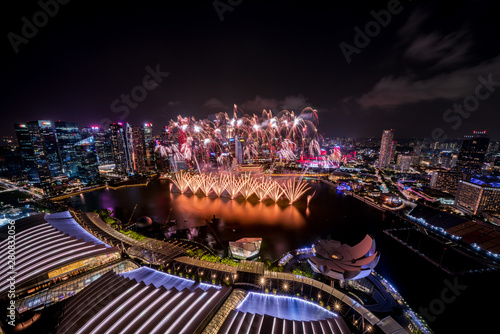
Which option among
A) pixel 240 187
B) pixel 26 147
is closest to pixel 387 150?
pixel 240 187

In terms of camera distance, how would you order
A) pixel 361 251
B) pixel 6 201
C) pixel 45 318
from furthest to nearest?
pixel 6 201, pixel 361 251, pixel 45 318

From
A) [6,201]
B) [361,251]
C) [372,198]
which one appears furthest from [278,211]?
[6,201]

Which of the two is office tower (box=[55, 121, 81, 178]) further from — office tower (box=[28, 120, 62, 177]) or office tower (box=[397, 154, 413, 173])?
office tower (box=[397, 154, 413, 173])

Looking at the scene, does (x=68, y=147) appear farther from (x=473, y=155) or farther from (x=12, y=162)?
(x=473, y=155)

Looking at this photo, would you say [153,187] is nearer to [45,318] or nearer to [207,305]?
[45,318]

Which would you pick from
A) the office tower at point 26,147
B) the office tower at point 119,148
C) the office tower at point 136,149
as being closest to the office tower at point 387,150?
the office tower at point 136,149

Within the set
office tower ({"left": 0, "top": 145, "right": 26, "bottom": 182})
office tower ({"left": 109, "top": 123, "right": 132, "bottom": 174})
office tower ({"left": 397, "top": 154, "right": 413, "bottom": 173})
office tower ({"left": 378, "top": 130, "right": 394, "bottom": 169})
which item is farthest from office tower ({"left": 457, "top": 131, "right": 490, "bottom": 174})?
office tower ({"left": 0, "top": 145, "right": 26, "bottom": 182})
